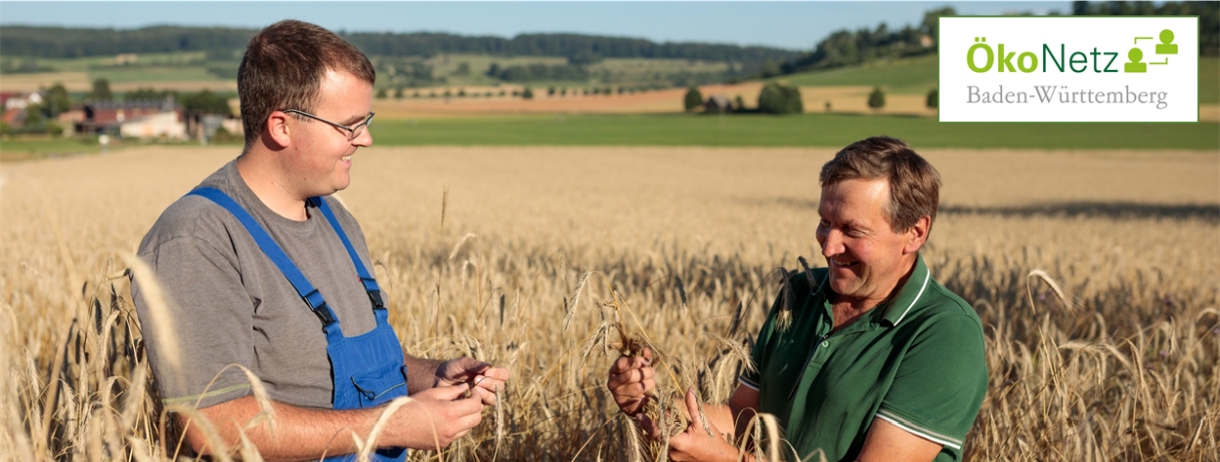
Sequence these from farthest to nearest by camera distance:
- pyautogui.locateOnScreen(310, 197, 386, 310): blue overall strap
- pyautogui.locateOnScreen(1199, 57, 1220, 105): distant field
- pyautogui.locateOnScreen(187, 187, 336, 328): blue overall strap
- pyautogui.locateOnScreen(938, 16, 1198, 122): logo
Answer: pyautogui.locateOnScreen(1199, 57, 1220, 105): distant field, pyautogui.locateOnScreen(938, 16, 1198, 122): logo, pyautogui.locateOnScreen(310, 197, 386, 310): blue overall strap, pyautogui.locateOnScreen(187, 187, 336, 328): blue overall strap

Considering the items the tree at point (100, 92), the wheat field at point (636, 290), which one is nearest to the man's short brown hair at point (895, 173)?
the wheat field at point (636, 290)

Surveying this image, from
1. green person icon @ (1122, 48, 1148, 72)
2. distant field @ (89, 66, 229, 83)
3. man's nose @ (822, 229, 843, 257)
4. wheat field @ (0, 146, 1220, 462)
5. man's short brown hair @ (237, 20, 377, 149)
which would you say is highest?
distant field @ (89, 66, 229, 83)

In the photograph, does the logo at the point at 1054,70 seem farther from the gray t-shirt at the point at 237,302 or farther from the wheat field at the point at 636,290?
the gray t-shirt at the point at 237,302

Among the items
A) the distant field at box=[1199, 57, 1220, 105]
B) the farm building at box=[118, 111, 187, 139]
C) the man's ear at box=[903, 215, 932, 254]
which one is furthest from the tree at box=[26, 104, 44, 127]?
the distant field at box=[1199, 57, 1220, 105]

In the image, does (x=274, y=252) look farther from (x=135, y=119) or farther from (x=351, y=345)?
(x=135, y=119)

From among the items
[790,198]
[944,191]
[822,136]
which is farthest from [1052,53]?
[822,136]

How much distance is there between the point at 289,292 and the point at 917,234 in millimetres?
1634

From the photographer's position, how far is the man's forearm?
272 cm

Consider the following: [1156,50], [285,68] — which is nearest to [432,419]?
[285,68]

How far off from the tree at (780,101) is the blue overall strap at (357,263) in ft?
279

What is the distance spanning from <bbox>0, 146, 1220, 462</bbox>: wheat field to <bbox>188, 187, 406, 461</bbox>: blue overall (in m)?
0.27

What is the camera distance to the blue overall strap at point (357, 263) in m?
2.56

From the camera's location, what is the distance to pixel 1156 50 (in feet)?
27.6

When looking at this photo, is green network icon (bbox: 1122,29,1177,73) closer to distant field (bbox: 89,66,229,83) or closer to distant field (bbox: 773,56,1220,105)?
distant field (bbox: 773,56,1220,105)
